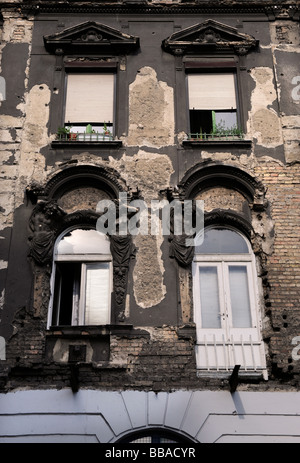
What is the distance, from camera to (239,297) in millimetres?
9547

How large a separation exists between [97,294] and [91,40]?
→ 5226mm

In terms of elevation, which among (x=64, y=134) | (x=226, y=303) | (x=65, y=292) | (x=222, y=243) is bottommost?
(x=226, y=303)

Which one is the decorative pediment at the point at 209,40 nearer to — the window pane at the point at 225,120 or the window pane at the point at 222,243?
the window pane at the point at 225,120

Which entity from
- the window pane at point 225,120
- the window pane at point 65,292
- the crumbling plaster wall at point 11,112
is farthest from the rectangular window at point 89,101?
the window pane at point 65,292

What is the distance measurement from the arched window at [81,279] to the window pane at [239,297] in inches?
79.2

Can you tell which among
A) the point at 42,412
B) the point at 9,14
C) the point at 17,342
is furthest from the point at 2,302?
the point at 9,14

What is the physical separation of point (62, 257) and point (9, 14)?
5.43 metres

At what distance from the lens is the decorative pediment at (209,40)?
1148 centimetres

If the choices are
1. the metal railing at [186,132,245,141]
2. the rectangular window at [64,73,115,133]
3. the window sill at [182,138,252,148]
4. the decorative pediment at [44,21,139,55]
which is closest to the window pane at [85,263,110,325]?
the window sill at [182,138,252,148]

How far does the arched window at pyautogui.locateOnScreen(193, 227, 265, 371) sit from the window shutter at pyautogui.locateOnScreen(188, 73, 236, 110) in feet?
8.50

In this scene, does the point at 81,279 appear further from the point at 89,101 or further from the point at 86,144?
the point at 89,101

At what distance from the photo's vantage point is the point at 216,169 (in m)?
10.3

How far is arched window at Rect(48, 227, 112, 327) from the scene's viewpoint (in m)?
9.43

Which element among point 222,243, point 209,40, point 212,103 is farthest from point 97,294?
point 209,40
